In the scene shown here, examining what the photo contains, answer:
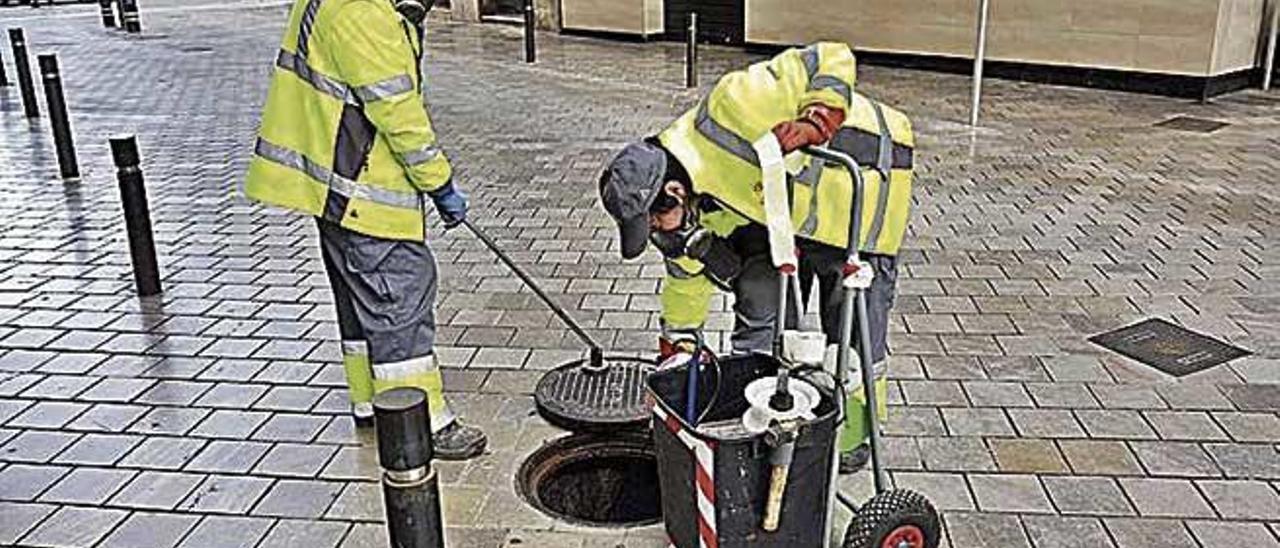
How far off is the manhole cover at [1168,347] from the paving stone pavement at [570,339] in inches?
3.1

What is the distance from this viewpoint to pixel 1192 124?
916 centimetres

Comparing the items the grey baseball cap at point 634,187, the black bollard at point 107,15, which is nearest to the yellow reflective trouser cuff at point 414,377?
the grey baseball cap at point 634,187

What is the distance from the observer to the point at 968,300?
16.8ft

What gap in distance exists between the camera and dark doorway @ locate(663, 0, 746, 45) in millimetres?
15203

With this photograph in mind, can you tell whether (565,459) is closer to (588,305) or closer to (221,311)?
(588,305)

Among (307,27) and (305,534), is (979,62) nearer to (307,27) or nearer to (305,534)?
(307,27)

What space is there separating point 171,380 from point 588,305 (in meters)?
1.84

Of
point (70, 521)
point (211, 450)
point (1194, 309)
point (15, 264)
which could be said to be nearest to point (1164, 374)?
point (1194, 309)

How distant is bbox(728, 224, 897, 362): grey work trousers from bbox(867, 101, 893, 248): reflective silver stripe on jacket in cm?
12

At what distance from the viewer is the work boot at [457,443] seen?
3.67 metres

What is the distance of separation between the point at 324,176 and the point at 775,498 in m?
1.74

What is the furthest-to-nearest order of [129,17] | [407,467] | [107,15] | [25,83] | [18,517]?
[107,15]
[129,17]
[25,83]
[18,517]
[407,467]

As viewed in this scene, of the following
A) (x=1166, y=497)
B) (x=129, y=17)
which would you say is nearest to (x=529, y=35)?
(x=129, y=17)

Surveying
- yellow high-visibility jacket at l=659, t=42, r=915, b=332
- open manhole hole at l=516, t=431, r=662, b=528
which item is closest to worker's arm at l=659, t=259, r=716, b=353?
open manhole hole at l=516, t=431, r=662, b=528
